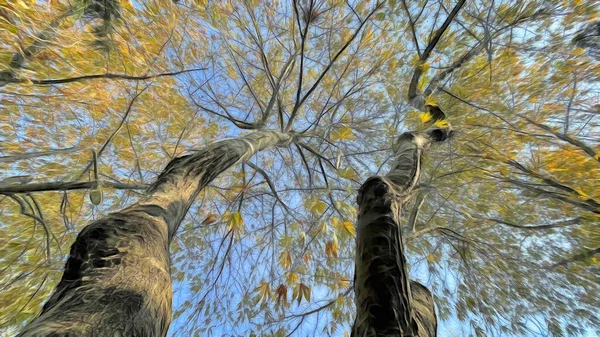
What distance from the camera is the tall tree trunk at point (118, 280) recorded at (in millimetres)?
1003

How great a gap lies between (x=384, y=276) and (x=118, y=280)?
104cm

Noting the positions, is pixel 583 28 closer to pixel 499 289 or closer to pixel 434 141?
pixel 434 141

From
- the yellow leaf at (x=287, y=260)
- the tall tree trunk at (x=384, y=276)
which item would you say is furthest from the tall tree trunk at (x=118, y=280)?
the yellow leaf at (x=287, y=260)

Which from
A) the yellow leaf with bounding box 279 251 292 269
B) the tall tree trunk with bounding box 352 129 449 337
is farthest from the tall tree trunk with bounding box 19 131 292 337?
the yellow leaf with bounding box 279 251 292 269

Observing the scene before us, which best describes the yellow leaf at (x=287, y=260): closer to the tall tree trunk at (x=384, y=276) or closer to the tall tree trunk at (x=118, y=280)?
the tall tree trunk at (x=384, y=276)

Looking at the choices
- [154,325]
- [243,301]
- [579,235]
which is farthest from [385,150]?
[154,325]

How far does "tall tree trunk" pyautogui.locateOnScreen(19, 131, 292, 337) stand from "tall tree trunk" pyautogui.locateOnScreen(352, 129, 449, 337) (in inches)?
31.9

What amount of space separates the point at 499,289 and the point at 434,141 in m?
2.32

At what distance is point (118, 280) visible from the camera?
1.17 meters

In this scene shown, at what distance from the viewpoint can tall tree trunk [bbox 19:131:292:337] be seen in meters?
1.00

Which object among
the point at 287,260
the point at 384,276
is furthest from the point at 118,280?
the point at 287,260

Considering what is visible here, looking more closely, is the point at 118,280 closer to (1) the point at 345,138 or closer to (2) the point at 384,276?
(2) the point at 384,276

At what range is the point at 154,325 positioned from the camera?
1.19m

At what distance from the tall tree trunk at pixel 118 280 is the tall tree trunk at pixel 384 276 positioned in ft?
2.65
